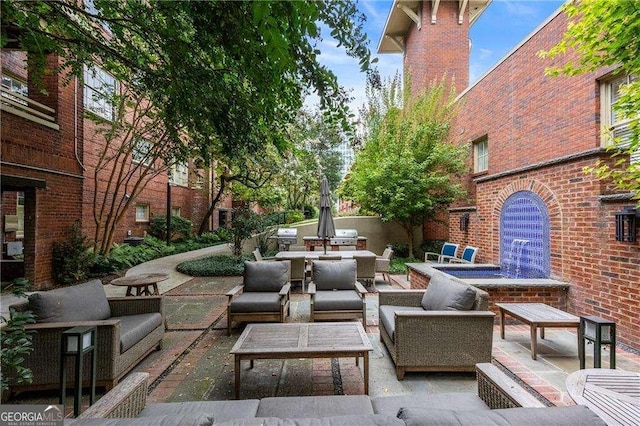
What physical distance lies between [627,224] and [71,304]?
650 centimetres

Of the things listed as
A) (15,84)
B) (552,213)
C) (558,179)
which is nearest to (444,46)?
(558,179)

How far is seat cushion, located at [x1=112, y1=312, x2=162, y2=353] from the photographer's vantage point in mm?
3126

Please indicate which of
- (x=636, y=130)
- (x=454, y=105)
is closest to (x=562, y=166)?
(x=636, y=130)

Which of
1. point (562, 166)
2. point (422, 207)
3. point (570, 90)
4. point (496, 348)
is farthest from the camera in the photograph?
point (422, 207)

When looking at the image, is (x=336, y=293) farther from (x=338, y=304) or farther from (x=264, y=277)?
(x=264, y=277)

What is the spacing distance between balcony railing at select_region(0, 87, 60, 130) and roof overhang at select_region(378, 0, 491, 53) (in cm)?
1233

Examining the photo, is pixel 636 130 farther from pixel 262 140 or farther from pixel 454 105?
pixel 454 105

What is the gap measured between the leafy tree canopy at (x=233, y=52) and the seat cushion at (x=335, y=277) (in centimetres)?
218

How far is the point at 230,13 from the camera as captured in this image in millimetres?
2613

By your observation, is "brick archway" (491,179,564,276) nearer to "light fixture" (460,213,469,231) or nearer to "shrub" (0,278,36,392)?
"light fixture" (460,213,469,231)

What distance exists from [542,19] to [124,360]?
9.41 meters

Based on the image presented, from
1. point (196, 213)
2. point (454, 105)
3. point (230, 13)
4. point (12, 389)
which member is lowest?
point (12, 389)

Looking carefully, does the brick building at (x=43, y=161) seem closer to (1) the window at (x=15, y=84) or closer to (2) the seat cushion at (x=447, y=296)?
(1) the window at (x=15, y=84)

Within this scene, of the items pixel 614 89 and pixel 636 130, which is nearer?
pixel 636 130
